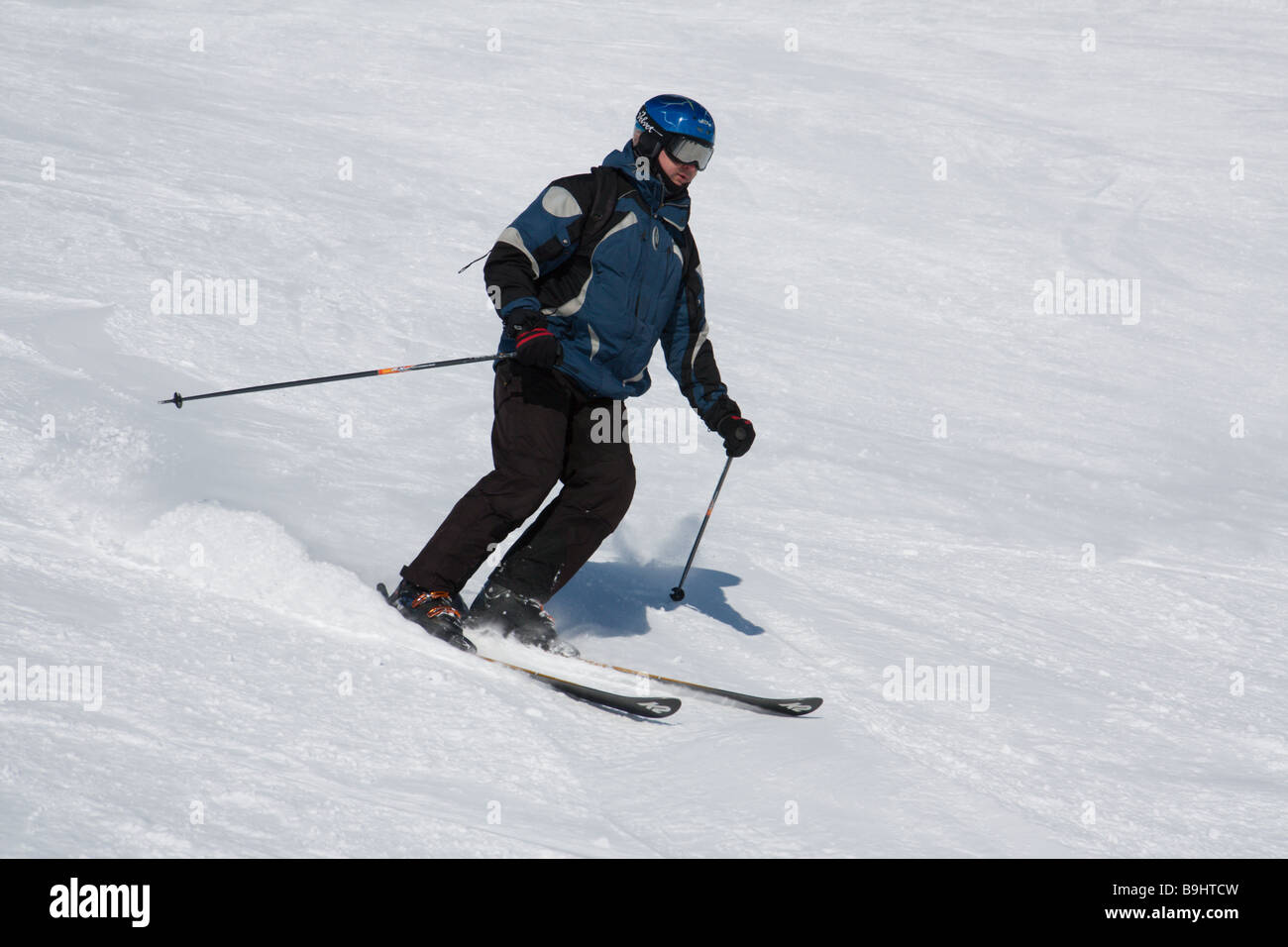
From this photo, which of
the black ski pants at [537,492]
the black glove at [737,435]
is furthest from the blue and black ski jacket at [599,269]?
the black glove at [737,435]

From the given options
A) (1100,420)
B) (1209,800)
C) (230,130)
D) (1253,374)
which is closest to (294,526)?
(1209,800)

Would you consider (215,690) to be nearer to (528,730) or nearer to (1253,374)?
(528,730)

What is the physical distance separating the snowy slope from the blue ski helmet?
1775 mm

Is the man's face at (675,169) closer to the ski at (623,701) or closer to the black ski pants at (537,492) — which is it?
the black ski pants at (537,492)

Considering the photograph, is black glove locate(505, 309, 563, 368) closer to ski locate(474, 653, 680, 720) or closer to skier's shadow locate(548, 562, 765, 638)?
ski locate(474, 653, 680, 720)

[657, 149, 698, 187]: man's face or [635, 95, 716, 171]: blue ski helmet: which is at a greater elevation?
[635, 95, 716, 171]: blue ski helmet

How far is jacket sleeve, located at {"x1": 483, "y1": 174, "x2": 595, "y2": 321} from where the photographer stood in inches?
158

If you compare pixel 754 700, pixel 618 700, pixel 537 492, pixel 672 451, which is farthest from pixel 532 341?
pixel 672 451

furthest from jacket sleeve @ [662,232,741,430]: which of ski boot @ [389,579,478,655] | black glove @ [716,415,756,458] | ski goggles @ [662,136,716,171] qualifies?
ski boot @ [389,579,478,655]

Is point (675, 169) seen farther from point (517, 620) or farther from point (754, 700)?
point (754, 700)

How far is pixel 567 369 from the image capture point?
4258 millimetres

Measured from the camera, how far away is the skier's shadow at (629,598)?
15.7 ft

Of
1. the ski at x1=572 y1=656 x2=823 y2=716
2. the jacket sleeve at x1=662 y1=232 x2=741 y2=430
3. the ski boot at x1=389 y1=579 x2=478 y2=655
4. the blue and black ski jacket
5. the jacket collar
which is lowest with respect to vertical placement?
the ski at x1=572 y1=656 x2=823 y2=716

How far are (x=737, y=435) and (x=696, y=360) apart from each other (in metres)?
0.35
